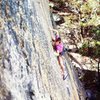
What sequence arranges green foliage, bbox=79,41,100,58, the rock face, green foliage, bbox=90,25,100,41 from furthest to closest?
1. green foliage, bbox=90,25,100,41
2. green foliage, bbox=79,41,100,58
3. the rock face

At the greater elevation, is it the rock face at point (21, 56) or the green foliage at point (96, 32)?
the rock face at point (21, 56)

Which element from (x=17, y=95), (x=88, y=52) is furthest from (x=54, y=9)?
(x=17, y=95)

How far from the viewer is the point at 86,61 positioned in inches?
528

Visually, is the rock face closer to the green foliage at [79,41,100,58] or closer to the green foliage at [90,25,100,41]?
the green foliage at [79,41,100,58]

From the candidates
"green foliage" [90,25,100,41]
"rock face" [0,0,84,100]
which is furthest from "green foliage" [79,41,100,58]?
"rock face" [0,0,84,100]

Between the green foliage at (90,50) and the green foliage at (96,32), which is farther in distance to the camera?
the green foliage at (96,32)

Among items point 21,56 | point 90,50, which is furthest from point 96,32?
point 21,56

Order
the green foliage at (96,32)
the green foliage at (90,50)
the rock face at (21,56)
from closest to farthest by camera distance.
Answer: the rock face at (21,56) → the green foliage at (90,50) → the green foliage at (96,32)

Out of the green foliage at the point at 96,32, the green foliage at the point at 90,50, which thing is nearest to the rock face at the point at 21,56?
the green foliage at the point at 90,50

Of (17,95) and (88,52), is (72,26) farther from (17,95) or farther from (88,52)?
(17,95)

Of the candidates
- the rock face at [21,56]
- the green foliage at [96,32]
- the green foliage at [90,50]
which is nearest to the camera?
the rock face at [21,56]

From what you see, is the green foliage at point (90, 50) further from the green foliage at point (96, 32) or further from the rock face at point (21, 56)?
the rock face at point (21, 56)

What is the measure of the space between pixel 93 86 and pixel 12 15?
9.00 metres

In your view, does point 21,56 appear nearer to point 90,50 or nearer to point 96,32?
point 90,50
